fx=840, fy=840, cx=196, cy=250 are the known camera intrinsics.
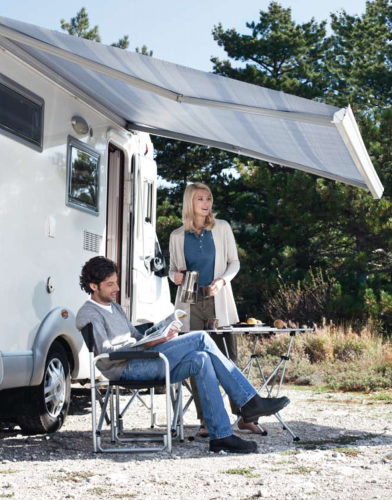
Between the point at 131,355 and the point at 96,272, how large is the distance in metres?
0.74

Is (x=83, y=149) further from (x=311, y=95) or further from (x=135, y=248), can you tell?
(x=311, y=95)

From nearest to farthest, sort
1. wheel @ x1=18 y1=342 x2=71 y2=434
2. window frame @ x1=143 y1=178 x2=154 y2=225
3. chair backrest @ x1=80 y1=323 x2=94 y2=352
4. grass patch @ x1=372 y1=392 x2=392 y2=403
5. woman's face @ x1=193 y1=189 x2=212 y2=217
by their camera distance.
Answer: chair backrest @ x1=80 y1=323 x2=94 y2=352, wheel @ x1=18 y1=342 x2=71 y2=434, woman's face @ x1=193 y1=189 x2=212 y2=217, window frame @ x1=143 y1=178 x2=154 y2=225, grass patch @ x1=372 y1=392 x2=392 y2=403

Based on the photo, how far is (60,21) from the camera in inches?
995

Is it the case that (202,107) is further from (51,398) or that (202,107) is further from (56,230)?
(51,398)

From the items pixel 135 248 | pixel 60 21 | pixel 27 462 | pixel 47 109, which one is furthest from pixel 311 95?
pixel 27 462

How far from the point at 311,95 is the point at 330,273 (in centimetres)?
525

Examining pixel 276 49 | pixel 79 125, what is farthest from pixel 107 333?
pixel 276 49

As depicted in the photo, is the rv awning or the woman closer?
the rv awning

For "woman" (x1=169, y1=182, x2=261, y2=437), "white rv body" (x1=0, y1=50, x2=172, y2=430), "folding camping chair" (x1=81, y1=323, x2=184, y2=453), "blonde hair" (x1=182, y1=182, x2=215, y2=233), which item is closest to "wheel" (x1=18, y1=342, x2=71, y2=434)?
"white rv body" (x1=0, y1=50, x2=172, y2=430)

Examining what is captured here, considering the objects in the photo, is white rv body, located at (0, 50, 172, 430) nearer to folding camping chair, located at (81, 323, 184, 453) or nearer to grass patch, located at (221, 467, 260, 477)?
folding camping chair, located at (81, 323, 184, 453)

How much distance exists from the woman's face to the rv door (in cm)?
144

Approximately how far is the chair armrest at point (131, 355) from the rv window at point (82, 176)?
1.54 metres

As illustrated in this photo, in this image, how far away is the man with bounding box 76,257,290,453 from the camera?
5.20m

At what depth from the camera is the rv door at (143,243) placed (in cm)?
750
